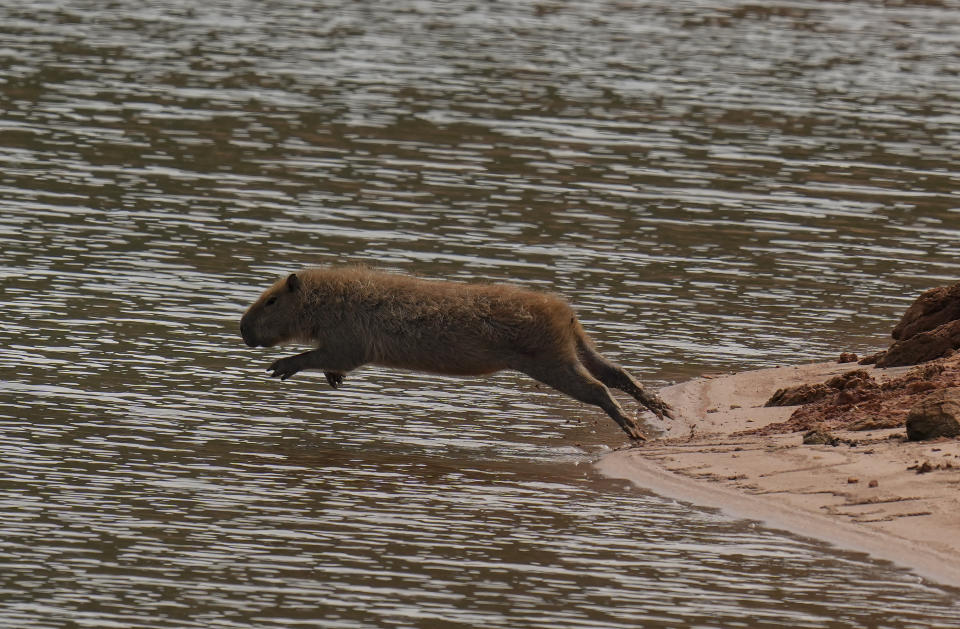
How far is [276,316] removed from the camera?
14.5 metres

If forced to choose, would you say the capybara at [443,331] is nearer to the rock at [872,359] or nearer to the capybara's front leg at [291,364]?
the capybara's front leg at [291,364]

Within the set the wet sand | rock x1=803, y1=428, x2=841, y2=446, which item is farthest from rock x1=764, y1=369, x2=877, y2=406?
rock x1=803, y1=428, x2=841, y2=446

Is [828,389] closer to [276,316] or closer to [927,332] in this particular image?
[927,332]

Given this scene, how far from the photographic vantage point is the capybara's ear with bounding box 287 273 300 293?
14336 millimetres

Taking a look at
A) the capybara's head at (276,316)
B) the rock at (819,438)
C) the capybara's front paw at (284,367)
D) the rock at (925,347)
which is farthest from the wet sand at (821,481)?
the capybara's head at (276,316)

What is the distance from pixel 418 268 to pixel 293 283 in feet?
15.1

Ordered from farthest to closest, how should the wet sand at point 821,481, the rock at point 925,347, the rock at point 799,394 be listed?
1. the rock at point 925,347
2. the rock at point 799,394
3. the wet sand at point 821,481

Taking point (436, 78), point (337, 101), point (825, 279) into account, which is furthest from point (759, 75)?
point (825, 279)

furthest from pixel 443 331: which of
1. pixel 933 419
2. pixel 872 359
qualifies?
pixel 872 359

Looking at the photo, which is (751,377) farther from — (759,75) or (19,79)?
(759,75)

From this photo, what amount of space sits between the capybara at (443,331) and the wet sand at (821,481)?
0.68 m

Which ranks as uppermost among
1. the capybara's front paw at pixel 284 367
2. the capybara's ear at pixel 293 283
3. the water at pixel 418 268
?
the capybara's ear at pixel 293 283

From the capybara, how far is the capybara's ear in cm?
1

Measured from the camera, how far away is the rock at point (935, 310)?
50.7 ft
